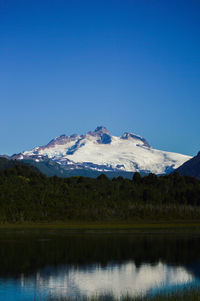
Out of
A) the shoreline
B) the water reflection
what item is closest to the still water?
the water reflection

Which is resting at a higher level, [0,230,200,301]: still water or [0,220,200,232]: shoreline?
[0,220,200,232]: shoreline

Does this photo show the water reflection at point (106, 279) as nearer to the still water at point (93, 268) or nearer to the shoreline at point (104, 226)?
the still water at point (93, 268)

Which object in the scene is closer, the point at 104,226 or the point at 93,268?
the point at 93,268

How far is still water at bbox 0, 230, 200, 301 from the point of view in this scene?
5336 cm

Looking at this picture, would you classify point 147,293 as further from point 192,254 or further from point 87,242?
point 87,242

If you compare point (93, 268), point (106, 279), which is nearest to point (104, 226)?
point (93, 268)

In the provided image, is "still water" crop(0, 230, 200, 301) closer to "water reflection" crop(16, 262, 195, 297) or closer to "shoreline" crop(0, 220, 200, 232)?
"water reflection" crop(16, 262, 195, 297)

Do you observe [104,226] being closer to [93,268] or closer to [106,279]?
[93,268]

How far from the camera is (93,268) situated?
6844 centimetres

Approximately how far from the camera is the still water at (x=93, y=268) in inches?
2101

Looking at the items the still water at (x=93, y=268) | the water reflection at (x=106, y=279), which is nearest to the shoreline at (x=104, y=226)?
the still water at (x=93, y=268)

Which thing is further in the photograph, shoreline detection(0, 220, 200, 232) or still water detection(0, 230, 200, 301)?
shoreline detection(0, 220, 200, 232)

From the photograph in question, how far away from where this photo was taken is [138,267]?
228 feet

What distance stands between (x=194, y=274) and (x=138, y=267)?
30.9 feet
